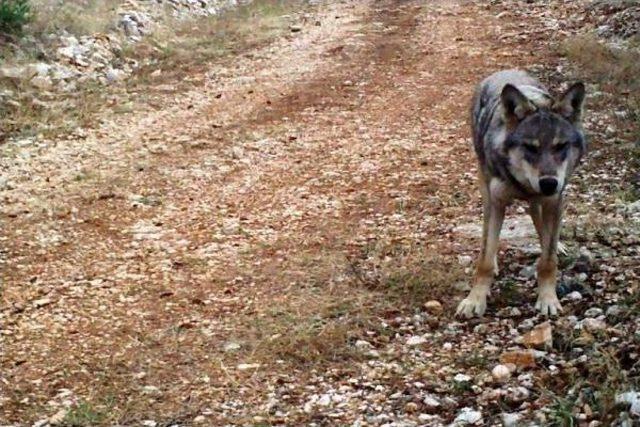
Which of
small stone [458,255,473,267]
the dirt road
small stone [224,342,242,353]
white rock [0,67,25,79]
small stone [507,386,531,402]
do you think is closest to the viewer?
small stone [507,386,531,402]

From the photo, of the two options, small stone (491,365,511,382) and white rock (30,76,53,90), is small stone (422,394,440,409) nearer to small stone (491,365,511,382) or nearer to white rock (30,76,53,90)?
small stone (491,365,511,382)

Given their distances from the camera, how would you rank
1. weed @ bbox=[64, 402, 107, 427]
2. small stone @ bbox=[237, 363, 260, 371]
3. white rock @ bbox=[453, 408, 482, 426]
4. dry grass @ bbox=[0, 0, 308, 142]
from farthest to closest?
dry grass @ bbox=[0, 0, 308, 142]
small stone @ bbox=[237, 363, 260, 371]
weed @ bbox=[64, 402, 107, 427]
white rock @ bbox=[453, 408, 482, 426]

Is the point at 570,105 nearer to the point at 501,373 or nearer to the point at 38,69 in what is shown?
the point at 501,373

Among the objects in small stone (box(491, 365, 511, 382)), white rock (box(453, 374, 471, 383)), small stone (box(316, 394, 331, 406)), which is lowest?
small stone (box(316, 394, 331, 406))

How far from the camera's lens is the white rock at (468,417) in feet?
13.6

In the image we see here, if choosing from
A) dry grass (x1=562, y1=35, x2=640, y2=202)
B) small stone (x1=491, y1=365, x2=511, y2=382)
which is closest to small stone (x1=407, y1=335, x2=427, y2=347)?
small stone (x1=491, y1=365, x2=511, y2=382)

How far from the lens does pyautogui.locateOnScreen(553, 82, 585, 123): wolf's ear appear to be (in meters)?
4.91

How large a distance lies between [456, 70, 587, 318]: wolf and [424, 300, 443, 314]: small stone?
0.15 metres

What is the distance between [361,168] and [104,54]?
5.18m

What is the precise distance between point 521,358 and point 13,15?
928 centimetres

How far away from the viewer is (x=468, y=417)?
13.7 feet

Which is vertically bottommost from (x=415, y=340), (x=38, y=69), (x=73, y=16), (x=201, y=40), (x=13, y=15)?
(x=415, y=340)

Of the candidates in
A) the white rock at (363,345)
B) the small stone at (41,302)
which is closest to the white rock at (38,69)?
the small stone at (41,302)

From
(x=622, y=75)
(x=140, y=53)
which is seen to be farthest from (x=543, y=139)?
(x=140, y=53)
